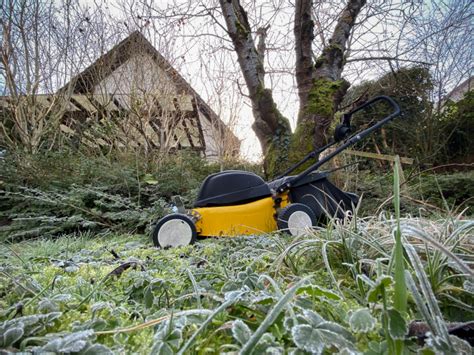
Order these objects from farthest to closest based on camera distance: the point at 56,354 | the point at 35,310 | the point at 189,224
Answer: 1. the point at 189,224
2. the point at 35,310
3. the point at 56,354

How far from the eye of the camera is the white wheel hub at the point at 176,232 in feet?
6.42

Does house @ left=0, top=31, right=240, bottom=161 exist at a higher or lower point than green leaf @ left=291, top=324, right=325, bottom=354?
higher

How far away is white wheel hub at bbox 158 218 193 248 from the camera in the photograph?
1.96 m

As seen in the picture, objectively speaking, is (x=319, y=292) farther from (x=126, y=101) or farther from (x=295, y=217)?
(x=126, y=101)

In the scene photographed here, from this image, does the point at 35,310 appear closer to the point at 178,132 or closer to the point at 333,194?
the point at 333,194

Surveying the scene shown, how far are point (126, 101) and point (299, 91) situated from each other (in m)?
3.01

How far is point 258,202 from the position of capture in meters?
2.30

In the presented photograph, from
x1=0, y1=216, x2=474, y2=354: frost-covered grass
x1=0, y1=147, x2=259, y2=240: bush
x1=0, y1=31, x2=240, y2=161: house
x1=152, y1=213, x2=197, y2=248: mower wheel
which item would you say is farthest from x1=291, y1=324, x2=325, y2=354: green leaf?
x1=0, y1=31, x2=240, y2=161: house

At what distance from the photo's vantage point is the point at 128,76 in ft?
17.0

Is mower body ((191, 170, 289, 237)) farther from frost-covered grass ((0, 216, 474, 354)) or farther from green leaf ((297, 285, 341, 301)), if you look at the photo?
green leaf ((297, 285, 341, 301))

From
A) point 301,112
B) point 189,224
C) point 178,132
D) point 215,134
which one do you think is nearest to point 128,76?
point 178,132

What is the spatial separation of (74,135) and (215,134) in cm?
254

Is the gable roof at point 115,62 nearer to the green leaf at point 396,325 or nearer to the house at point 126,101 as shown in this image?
the house at point 126,101

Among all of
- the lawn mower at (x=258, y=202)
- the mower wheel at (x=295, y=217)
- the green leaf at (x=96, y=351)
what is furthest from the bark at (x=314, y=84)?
the green leaf at (x=96, y=351)
